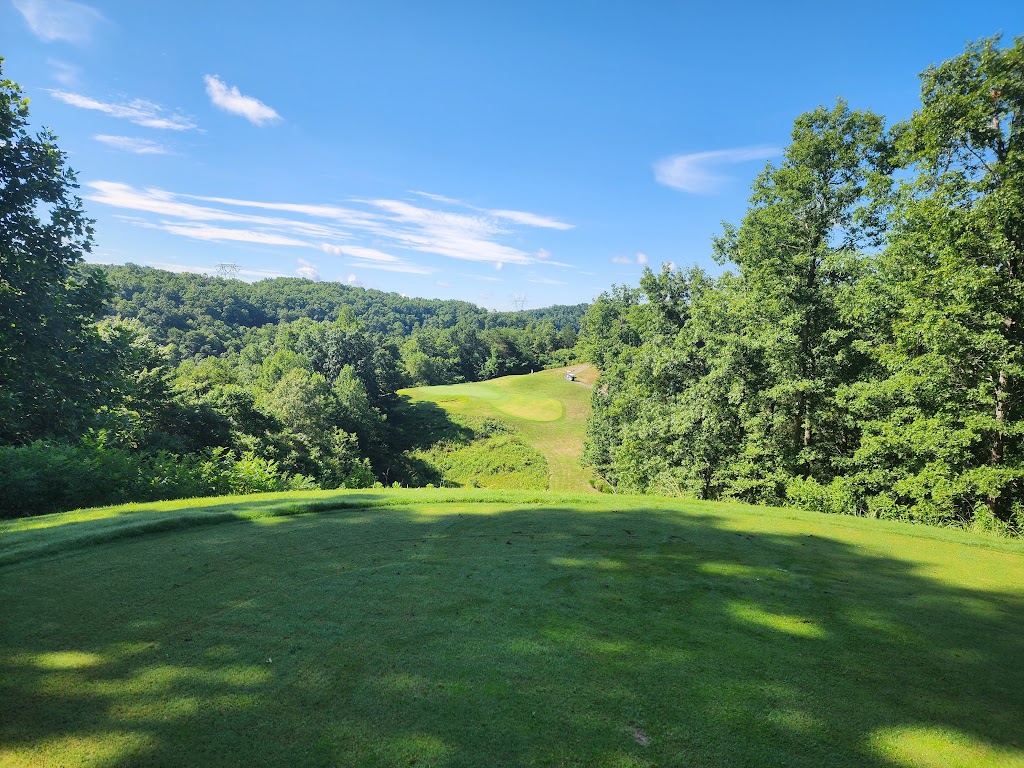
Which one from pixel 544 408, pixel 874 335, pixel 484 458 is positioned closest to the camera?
pixel 874 335

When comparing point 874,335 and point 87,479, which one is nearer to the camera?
point 87,479

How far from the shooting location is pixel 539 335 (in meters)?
127

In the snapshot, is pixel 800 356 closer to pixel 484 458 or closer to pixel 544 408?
pixel 484 458

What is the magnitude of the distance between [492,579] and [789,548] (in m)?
4.86

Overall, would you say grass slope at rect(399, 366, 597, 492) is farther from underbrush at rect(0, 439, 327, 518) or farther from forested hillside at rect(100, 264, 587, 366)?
underbrush at rect(0, 439, 327, 518)

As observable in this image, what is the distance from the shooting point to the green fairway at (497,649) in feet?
10.6

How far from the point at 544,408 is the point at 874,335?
149 feet

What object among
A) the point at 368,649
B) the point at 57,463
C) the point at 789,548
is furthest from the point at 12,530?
the point at 789,548

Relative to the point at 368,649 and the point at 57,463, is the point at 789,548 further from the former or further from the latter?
the point at 57,463

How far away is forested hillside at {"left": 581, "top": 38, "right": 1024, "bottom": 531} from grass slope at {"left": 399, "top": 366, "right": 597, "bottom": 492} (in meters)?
19.8

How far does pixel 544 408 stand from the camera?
61406 millimetres

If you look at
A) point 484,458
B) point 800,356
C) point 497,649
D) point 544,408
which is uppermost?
point 800,356

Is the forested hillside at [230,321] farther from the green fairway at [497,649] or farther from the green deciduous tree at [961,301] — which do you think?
the green fairway at [497,649]

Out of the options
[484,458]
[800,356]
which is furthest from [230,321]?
[800,356]
